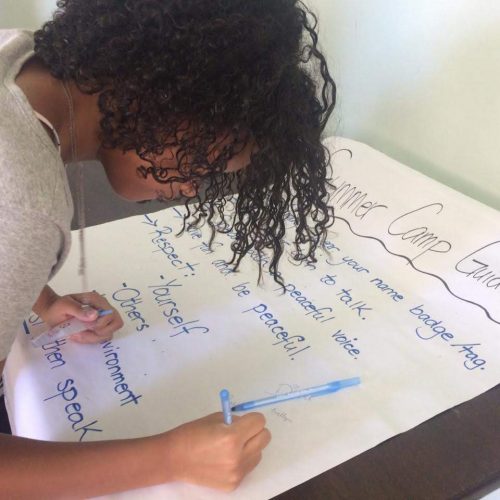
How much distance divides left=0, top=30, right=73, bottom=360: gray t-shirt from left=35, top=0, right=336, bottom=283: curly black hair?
69 mm

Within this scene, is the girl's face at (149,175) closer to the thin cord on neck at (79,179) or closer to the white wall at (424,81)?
the thin cord on neck at (79,179)

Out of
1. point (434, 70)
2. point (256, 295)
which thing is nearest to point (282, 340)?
point (256, 295)

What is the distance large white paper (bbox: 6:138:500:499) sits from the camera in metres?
0.47

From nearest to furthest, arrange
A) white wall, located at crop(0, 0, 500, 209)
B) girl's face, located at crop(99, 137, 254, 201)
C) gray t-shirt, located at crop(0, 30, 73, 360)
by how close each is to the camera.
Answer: gray t-shirt, located at crop(0, 30, 73, 360), girl's face, located at crop(99, 137, 254, 201), white wall, located at crop(0, 0, 500, 209)

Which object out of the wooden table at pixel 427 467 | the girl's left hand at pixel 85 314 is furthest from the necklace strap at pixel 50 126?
the wooden table at pixel 427 467

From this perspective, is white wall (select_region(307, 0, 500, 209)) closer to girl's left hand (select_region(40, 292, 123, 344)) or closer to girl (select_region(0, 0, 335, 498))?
girl (select_region(0, 0, 335, 498))

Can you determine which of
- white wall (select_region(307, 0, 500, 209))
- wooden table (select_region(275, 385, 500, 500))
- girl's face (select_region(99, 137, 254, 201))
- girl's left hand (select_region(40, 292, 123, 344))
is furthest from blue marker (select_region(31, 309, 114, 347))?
white wall (select_region(307, 0, 500, 209))

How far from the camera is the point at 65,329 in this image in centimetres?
57

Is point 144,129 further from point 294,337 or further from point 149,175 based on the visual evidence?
point 294,337

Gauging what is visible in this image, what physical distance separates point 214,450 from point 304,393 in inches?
4.2

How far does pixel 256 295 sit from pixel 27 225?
0.99 ft

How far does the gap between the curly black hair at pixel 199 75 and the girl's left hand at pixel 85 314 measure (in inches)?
6.1

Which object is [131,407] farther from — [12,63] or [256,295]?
[12,63]

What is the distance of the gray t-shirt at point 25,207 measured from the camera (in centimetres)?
39
